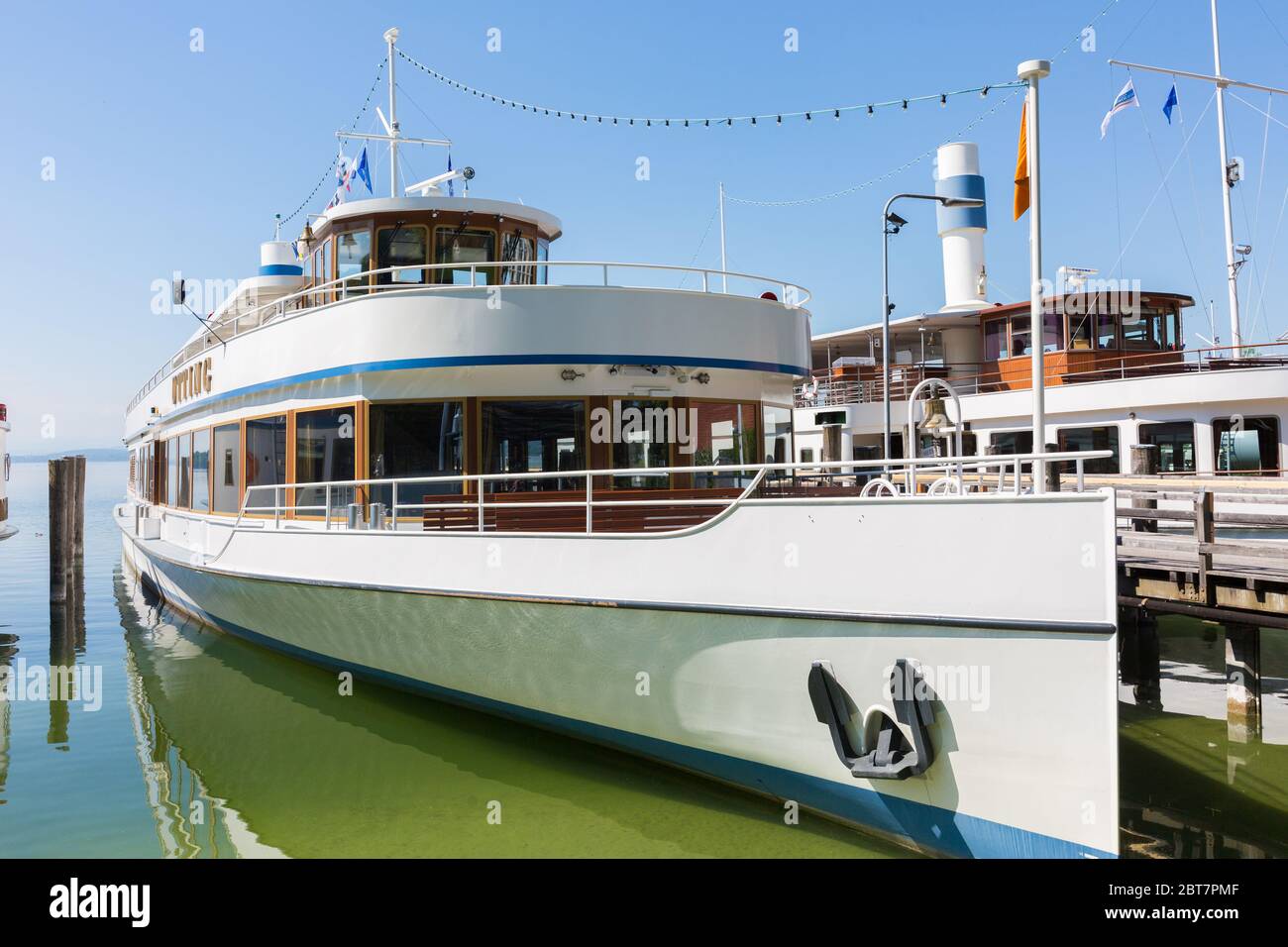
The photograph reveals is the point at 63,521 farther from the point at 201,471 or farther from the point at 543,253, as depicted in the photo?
the point at 543,253

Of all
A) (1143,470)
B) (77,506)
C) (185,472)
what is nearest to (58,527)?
(77,506)

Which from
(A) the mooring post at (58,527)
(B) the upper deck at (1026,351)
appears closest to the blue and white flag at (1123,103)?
(B) the upper deck at (1026,351)

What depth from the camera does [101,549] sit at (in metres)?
29.3

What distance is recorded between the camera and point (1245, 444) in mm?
17250

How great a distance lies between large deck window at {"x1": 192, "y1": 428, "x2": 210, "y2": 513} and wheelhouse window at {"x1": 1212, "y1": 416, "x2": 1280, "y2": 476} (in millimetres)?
16896

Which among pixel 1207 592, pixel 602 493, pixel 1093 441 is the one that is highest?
pixel 1093 441

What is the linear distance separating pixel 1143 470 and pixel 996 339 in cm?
895

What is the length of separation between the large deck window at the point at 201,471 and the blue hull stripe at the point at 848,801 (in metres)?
6.70

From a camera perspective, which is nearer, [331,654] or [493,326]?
[493,326]
